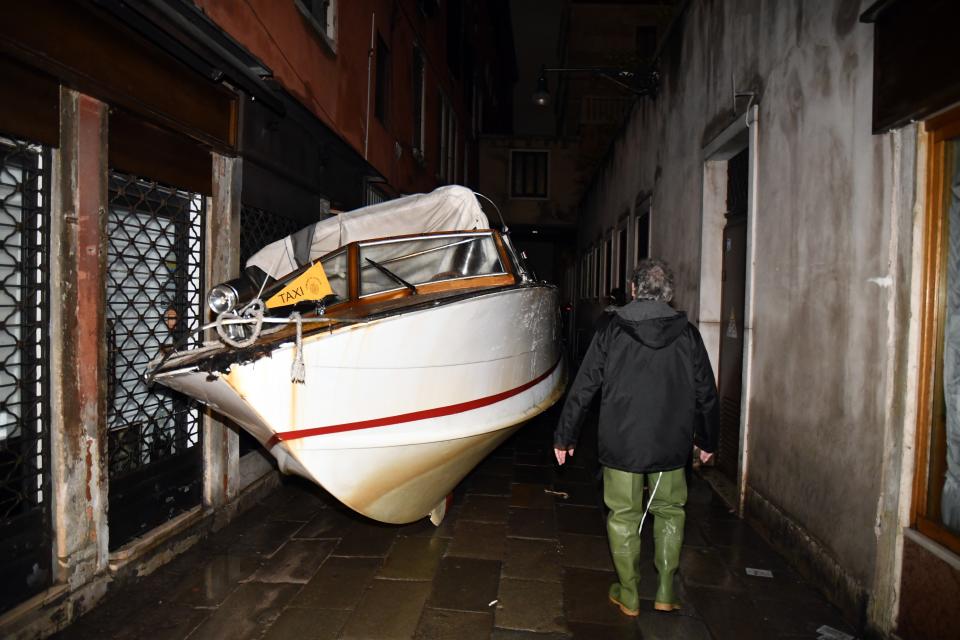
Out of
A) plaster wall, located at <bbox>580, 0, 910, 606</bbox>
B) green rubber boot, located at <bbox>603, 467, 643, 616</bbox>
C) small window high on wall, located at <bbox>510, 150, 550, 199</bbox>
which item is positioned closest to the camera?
plaster wall, located at <bbox>580, 0, 910, 606</bbox>

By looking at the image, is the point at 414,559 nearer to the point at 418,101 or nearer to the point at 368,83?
the point at 368,83

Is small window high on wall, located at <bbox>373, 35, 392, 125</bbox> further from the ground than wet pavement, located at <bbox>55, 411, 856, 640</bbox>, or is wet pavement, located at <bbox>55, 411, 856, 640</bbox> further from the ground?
small window high on wall, located at <bbox>373, 35, 392, 125</bbox>

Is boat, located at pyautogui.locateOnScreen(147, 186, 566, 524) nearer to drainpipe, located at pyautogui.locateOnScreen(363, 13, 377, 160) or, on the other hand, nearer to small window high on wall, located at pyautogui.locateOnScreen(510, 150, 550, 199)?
drainpipe, located at pyautogui.locateOnScreen(363, 13, 377, 160)

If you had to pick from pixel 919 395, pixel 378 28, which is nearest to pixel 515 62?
pixel 378 28

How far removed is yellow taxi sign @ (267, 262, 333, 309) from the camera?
130 inches

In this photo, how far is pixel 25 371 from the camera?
2885mm

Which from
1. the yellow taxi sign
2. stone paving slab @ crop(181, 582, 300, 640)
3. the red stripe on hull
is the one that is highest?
the yellow taxi sign

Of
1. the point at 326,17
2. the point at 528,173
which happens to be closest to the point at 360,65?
the point at 326,17

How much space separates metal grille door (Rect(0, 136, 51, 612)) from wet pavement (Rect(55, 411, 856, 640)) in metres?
0.50

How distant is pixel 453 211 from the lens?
4602 mm

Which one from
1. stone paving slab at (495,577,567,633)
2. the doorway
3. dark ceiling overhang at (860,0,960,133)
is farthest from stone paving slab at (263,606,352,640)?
dark ceiling overhang at (860,0,960,133)

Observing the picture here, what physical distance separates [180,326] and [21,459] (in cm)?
139

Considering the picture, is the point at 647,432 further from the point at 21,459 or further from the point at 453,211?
the point at 21,459

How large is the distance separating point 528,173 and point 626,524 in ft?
56.9
